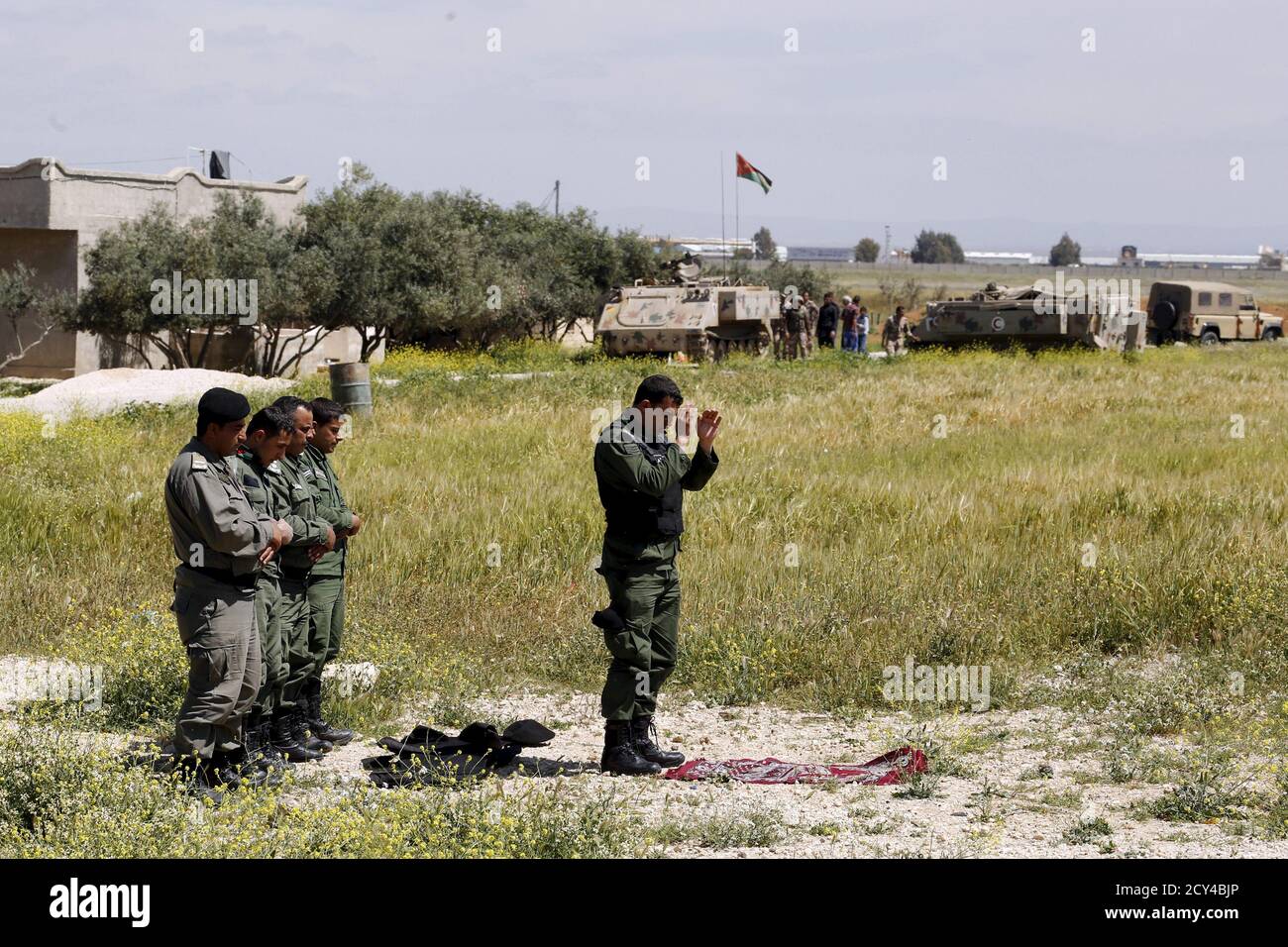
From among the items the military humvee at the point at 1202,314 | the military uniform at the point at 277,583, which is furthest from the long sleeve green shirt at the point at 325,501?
the military humvee at the point at 1202,314

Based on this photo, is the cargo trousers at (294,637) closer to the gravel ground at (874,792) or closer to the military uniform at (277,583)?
the military uniform at (277,583)

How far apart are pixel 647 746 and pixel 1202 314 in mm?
39460

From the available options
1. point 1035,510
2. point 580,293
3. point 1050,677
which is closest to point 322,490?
point 1050,677

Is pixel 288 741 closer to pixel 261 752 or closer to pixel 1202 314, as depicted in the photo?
pixel 261 752

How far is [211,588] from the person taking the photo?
5.85 metres

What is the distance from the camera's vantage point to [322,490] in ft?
22.9

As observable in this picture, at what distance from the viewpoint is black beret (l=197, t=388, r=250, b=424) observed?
579cm

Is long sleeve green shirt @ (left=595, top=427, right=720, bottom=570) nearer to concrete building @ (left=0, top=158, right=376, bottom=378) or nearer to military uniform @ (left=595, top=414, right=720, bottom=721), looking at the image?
military uniform @ (left=595, top=414, right=720, bottom=721)

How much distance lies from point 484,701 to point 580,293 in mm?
33031

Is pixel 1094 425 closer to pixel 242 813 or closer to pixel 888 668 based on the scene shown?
pixel 888 668

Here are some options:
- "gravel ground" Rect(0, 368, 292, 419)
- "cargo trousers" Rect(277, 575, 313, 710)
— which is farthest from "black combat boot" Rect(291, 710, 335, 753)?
"gravel ground" Rect(0, 368, 292, 419)

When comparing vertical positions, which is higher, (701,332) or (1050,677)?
(701,332)

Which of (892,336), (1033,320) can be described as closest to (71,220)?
(892,336)

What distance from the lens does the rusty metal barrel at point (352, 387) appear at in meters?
17.4
